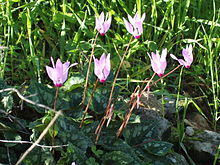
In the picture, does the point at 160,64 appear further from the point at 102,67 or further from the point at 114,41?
the point at 114,41

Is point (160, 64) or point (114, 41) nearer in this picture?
point (160, 64)

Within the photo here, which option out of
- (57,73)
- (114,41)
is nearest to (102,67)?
(57,73)

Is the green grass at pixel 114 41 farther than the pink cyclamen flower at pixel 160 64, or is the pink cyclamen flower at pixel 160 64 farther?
the green grass at pixel 114 41

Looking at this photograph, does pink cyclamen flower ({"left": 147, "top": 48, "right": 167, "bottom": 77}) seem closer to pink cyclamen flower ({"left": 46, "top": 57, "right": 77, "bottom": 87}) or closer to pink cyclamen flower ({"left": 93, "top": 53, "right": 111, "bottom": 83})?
pink cyclamen flower ({"left": 93, "top": 53, "right": 111, "bottom": 83})

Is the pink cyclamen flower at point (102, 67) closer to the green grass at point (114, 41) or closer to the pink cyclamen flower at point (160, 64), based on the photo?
the pink cyclamen flower at point (160, 64)

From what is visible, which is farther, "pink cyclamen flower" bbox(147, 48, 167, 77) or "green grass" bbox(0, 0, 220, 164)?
"green grass" bbox(0, 0, 220, 164)

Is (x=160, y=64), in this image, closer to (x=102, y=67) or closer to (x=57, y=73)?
(x=102, y=67)

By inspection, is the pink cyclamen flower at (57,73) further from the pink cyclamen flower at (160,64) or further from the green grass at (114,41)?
the green grass at (114,41)

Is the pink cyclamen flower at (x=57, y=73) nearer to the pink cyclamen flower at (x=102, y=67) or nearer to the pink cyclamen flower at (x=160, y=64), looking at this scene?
the pink cyclamen flower at (x=102, y=67)

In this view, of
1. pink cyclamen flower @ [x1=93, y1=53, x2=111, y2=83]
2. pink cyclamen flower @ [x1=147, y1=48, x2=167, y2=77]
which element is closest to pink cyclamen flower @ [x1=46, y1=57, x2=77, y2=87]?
pink cyclamen flower @ [x1=93, y1=53, x2=111, y2=83]

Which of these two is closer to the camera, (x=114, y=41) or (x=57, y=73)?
(x=57, y=73)

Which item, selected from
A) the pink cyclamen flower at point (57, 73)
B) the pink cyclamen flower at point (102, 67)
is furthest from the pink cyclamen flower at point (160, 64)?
the pink cyclamen flower at point (57, 73)

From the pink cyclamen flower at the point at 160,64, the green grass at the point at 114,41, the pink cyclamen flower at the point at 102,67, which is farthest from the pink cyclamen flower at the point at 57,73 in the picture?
the green grass at the point at 114,41
